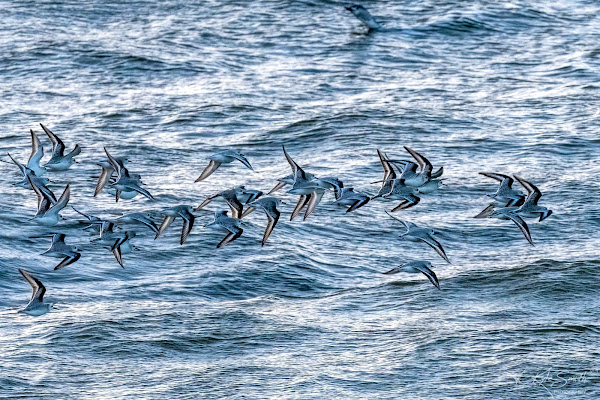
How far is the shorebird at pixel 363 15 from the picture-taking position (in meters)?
37.1

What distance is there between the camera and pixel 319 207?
25.4 metres

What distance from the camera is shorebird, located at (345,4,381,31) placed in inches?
1462

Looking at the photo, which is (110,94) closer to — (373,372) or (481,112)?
(481,112)

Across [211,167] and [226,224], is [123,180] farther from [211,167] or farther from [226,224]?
[211,167]

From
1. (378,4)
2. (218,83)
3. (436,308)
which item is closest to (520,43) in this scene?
(378,4)

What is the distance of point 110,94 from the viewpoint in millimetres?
Answer: 31672

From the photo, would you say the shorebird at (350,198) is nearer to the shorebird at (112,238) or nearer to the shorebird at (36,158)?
the shorebird at (112,238)

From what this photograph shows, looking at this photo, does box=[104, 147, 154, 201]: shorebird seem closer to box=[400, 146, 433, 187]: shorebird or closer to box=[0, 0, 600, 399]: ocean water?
box=[0, 0, 600, 399]: ocean water

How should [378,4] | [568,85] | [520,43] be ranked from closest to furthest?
[568,85], [520,43], [378,4]

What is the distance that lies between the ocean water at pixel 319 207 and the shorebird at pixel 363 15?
33 cm

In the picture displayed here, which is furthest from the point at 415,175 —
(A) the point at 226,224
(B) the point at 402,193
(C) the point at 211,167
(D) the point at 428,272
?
(C) the point at 211,167

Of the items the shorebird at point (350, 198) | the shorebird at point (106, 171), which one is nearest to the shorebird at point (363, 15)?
the shorebird at point (106, 171)

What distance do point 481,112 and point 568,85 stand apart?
3.71 metres

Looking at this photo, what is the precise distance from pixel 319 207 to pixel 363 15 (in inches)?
523
